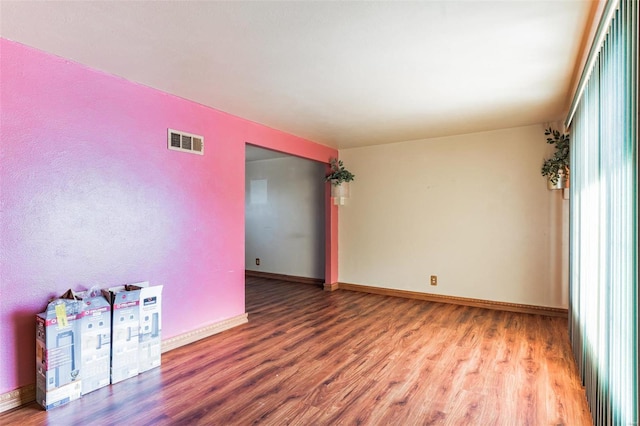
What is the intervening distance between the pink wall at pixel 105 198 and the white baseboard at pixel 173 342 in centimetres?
4

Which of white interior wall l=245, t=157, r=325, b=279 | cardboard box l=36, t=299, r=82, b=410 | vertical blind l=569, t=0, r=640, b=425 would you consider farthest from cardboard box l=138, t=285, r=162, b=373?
white interior wall l=245, t=157, r=325, b=279

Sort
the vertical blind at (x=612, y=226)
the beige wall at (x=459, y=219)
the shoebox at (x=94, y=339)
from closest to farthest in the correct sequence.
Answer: the vertical blind at (x=612, y=226), the shoebox at (x=94, y=339), the beige wall at (x=459, y=219)

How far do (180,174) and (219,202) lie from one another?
0.50 m

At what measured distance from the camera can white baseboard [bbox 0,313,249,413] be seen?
6.61ft

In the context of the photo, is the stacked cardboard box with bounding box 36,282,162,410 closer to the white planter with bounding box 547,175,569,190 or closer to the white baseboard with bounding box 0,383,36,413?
the white baseboard with bounding box 0,383,36,413

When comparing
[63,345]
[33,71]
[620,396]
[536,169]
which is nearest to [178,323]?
[63,345]

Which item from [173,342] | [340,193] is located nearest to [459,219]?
[340,193]

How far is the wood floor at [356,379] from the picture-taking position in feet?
6.42

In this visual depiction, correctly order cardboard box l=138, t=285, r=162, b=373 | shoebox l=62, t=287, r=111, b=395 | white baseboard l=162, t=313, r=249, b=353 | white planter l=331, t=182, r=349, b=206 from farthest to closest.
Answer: white planter l=331, t=182, r=349, b=206, white baseboard l=162, t=313, r=249, b=353, cardboard box l=138, t=285, r=162, b=373, shoebox l=62, t=287, r=111, b=395

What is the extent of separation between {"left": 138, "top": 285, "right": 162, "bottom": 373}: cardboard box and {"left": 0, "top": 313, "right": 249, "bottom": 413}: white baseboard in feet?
0.88

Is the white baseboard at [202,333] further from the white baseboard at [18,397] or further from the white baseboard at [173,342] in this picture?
the white baseboard at [18,397]

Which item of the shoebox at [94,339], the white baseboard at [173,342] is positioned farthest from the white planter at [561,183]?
the shoebox at [94,339]

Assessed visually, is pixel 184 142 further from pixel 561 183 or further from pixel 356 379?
pixel 561 183

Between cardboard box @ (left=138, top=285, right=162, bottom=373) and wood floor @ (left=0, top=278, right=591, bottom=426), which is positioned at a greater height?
cardboard box @ (left=138, top=285, right=162, bottom=373)
